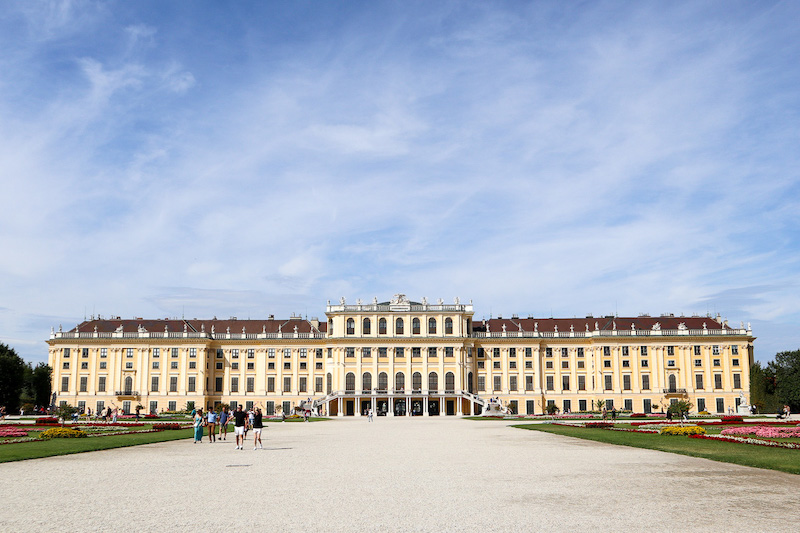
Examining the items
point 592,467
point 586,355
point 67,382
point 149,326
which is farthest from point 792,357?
point 67,382

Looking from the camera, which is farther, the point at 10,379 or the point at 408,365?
the point at 408,365

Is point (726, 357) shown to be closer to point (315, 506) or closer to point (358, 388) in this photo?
point (358, 388)

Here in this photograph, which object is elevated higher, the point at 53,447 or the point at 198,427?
the point at 198,427

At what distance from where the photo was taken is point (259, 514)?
1326cm

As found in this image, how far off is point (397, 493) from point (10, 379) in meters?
88.0

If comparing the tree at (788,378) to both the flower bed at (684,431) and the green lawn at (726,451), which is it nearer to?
the flower bed at (684,431)

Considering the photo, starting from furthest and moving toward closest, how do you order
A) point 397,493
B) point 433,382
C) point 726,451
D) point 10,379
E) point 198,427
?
point 433,382 < point 10,379 < point 198,427 < point 726,451 < point 397,493

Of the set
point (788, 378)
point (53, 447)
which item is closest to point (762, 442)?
point (53, 447)

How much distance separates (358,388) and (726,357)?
50.4m

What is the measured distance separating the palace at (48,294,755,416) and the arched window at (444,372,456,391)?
194mm

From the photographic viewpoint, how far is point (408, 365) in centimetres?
9638

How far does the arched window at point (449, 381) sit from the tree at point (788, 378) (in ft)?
133

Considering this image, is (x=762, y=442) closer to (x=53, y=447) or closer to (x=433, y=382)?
(x=53, y=447)

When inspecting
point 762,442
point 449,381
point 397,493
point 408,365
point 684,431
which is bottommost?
point 684,431
